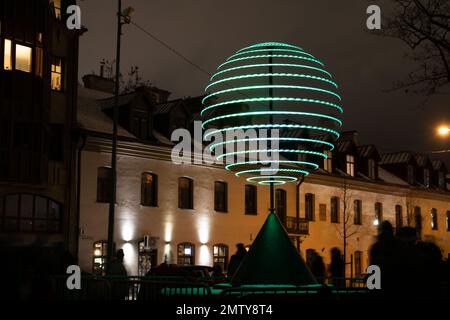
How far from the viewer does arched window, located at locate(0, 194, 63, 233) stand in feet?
101

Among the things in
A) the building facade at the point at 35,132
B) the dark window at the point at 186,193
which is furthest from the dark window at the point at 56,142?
the dark window at the point at 186,193

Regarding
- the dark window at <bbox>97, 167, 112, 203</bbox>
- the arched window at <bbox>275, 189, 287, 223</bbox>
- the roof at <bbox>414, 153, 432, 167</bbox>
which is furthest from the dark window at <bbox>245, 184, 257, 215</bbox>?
the roof at <bbox>414, 153, 432, 167</bbox>

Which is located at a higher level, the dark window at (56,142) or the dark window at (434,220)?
the dark window at (56,142)

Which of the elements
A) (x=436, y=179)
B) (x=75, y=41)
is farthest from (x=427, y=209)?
(x=75, y=41)

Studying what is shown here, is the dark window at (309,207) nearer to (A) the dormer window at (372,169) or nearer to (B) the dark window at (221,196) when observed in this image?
(A) the dormer window at (372,169)

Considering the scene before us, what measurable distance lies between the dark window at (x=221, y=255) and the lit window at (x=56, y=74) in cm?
1220

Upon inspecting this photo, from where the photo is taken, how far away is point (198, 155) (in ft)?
128

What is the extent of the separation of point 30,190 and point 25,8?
308 inches

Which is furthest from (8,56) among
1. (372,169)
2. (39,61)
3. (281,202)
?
(372,169)

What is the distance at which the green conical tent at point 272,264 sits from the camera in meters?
14.7

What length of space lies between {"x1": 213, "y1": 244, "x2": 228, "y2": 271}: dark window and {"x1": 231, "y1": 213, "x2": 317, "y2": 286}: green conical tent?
983 inches

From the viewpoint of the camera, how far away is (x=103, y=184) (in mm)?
34469

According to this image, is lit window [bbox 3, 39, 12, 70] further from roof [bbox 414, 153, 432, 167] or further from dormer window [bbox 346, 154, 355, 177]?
roof [bbox 414, 153, 432, 167]
